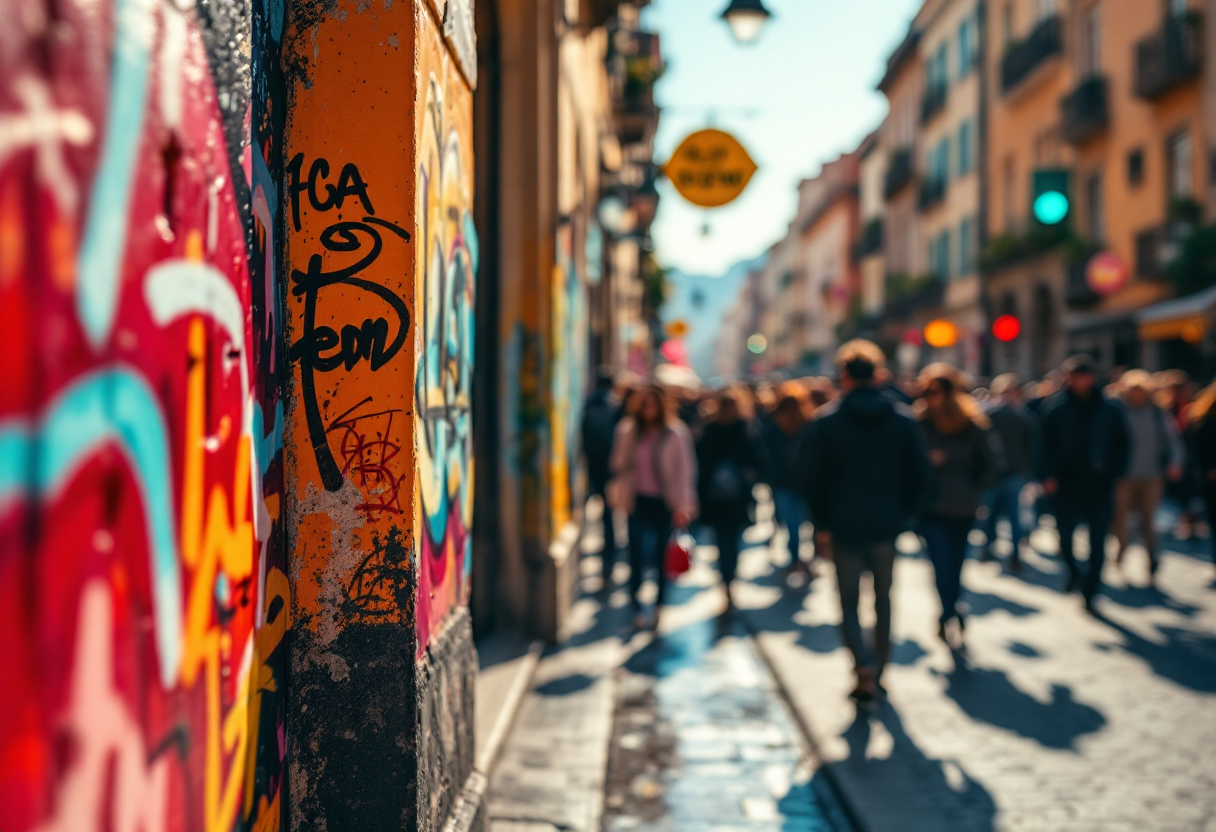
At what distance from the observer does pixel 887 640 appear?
21.1 ft

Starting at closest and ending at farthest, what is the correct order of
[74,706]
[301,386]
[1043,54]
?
1. [74,706]
2. [301,386]
3. [1043,54]

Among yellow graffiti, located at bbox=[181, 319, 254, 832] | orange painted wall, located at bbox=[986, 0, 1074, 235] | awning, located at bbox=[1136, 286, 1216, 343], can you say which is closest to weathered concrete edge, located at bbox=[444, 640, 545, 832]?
yellow graffiti, located at bbox=[181, 319, 254, 832]

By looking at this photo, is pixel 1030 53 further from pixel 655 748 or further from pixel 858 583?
pixel 655 748

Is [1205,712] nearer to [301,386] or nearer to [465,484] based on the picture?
[465,484]

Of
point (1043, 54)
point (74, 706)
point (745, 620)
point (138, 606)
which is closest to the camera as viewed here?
point (74, 706)

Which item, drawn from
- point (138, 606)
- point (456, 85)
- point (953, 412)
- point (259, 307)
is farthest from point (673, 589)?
point (138, 606)

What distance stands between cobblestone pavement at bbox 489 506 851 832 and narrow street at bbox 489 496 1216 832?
1cm

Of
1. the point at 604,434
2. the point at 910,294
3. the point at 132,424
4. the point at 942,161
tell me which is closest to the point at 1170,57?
the point at 604,434

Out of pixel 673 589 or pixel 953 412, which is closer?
pixel 953 412

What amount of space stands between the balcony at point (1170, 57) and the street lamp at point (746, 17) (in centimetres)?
1417

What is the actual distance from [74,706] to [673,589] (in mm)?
9173

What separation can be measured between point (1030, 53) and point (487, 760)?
94.2ft

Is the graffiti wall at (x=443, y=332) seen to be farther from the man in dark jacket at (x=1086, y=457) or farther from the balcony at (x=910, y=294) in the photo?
the balcony at (x=910, y=294)

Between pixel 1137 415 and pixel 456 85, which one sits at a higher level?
pixel 456 85
